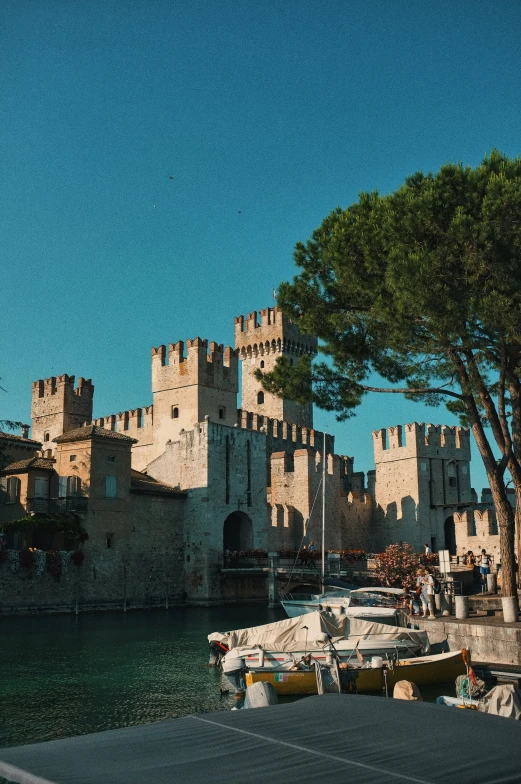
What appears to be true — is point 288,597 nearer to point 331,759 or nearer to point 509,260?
point 509,260

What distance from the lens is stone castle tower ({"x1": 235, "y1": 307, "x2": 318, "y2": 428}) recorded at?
Answer: 4766 centimetres

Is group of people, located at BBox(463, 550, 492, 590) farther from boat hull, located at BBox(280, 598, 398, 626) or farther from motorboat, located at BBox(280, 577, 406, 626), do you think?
boat hull, located at BBox(280, 598, 398, 626)

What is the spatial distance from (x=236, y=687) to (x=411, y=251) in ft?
25.6

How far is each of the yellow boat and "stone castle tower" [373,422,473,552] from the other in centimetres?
2636

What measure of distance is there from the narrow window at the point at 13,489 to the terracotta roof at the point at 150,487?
4.09 metres

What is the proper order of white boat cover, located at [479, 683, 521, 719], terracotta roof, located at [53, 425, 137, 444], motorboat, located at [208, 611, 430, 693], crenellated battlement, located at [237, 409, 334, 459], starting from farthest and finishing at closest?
1. crenellated battlement, located at [237, 409, 334, 459]
2. terracotta roof, located at [53, 425, 137, 444]
3. motorboat, located at [208, 611, 430, 693]
4. white boat cover, located at [479, 683, 521, 719]

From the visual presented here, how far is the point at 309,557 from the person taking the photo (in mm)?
32031

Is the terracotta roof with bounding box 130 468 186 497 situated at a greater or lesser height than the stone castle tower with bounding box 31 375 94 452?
lesser

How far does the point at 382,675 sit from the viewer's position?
40.6 feet

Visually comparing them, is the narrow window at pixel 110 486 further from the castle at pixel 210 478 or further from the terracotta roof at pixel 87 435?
the terracotta roof at pixel 87 435

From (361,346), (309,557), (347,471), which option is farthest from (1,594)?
(347,471)

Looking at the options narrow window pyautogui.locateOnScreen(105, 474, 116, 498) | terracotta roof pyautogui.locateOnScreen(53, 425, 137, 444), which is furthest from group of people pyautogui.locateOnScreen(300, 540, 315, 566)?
terracotta roof pyautogui.locateOnScreen(53, 425, 137, 444)

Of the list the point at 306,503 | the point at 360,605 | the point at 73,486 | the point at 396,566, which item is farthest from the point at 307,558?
the point at 360,605

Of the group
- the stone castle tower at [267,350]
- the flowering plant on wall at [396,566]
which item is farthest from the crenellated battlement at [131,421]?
the flowering plant on wall at [396,566]
